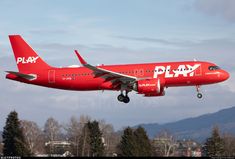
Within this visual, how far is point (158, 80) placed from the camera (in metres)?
80.8

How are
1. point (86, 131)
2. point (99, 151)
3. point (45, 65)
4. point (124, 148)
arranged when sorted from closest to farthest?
point (45, 65) < point (124, 148) < point (99, 151) < point (86, 131)

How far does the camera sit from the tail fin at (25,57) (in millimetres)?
88562

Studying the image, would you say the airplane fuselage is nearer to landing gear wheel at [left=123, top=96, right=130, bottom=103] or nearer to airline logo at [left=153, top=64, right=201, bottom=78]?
airline logo at [left=153, top=64, right=201, bottom=78]

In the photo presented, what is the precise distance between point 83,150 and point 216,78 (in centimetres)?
5820

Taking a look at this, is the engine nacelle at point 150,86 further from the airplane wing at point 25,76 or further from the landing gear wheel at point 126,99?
the airplane wing at point 25,76

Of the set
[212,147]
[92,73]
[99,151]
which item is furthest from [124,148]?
[92,73]

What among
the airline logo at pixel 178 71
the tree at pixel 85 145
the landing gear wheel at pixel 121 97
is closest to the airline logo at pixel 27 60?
the landing gear wheel at pixel 121 97

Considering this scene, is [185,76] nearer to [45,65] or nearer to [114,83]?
[114,83]

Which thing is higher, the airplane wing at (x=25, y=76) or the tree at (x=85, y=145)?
the airplane wing at (x=25, y=76)

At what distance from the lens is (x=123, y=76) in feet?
267

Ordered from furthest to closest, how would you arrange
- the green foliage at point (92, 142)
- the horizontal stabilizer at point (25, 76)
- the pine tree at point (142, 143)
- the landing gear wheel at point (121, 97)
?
the green foliage at point (92, 142), the pine tree at point (142, 143), the horizontal stabilizer at point (25, 76), the landing gear wheel at point (121, 97)

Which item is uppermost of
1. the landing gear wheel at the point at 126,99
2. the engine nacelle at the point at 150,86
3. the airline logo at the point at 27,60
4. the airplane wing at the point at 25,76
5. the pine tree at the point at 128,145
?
the airline logo at the point at 27,60

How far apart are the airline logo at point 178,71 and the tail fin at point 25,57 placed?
15862mm

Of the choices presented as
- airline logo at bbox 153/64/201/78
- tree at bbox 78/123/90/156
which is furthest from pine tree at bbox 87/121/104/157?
airline logo at bbox 153/64/201/78
